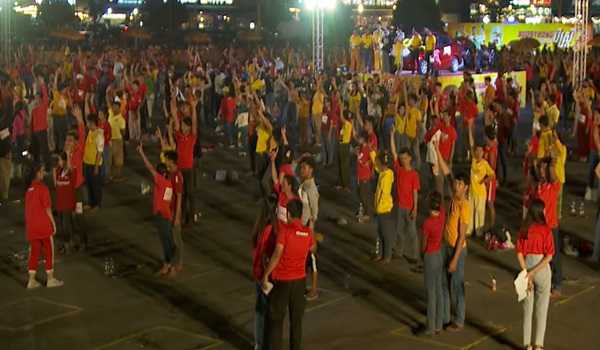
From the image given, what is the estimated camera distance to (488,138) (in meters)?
15.0

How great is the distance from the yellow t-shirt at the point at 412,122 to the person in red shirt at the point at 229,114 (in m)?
5.54

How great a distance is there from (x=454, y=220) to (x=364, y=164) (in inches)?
196

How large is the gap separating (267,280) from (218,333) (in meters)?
2.02

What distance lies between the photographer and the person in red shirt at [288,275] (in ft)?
26.5

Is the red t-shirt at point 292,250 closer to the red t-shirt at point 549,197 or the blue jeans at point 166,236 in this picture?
the red t-shirt at point 549,197

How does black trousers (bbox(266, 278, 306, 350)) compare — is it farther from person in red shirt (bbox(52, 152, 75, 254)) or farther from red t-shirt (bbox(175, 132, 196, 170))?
red t-shirt (bbox(175, 132, 196, 170))

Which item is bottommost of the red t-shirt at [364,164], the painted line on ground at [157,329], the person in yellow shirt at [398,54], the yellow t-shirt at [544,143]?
the painted line on ground at [157,329]

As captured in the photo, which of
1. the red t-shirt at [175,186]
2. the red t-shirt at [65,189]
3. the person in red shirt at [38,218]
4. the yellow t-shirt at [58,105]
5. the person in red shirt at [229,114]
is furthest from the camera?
the person in red shirt at [229,114]

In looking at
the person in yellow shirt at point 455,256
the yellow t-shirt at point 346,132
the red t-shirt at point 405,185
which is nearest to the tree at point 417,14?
the yellow t-shirt at point 346,132

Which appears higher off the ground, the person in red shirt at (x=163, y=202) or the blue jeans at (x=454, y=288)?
the person in red shirt at (x=163, y=202)

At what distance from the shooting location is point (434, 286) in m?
9.50

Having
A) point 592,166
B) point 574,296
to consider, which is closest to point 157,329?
point 574,296

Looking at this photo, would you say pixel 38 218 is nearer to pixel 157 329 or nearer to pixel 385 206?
pixel 157 329

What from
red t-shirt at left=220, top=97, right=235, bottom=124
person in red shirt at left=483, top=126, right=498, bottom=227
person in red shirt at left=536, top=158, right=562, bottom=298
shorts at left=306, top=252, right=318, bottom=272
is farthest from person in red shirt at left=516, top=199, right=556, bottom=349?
red t-shirt at left=220, top=97, right=235, bottom=124
